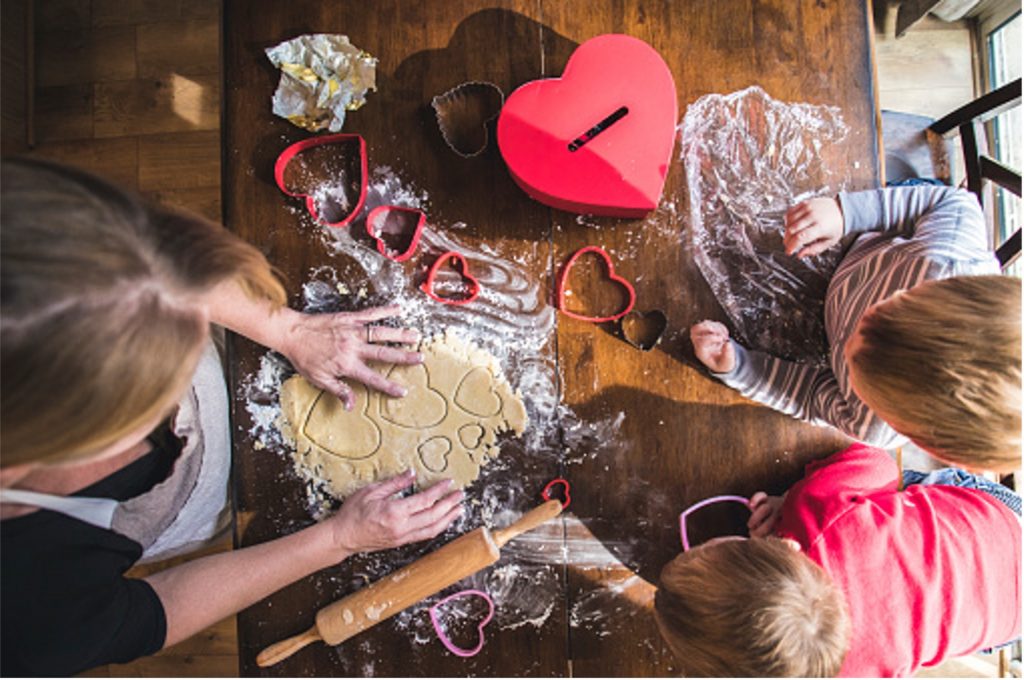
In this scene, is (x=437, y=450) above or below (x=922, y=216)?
below

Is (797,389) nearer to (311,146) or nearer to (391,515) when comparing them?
(391,515)

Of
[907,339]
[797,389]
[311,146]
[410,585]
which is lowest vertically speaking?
[410,585]

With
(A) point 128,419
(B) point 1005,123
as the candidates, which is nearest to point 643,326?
(A) point 128,419

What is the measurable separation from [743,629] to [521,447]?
41cm

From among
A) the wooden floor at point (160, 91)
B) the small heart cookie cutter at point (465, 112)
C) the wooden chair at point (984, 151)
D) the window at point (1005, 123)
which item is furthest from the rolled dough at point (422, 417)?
the window at point (1005, 123)

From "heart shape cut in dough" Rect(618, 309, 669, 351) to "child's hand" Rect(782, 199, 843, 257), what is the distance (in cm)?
23

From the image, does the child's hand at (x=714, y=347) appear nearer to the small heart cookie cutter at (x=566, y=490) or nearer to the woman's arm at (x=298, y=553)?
the small heart cookie cutter at (x=566, y=490)

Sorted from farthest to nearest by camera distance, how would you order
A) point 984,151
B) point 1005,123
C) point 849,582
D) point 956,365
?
point 1005,123 < point 984,151 < point 849,582 < point 956,365

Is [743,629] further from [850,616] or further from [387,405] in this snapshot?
[387,405]

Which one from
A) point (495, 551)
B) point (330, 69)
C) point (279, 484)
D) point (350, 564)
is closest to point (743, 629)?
point (495, 551)

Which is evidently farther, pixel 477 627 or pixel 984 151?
pixel 984 151

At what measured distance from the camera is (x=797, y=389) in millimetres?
1028

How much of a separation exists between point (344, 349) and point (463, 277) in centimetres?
22

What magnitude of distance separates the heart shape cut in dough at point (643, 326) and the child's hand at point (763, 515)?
11.5 inches
